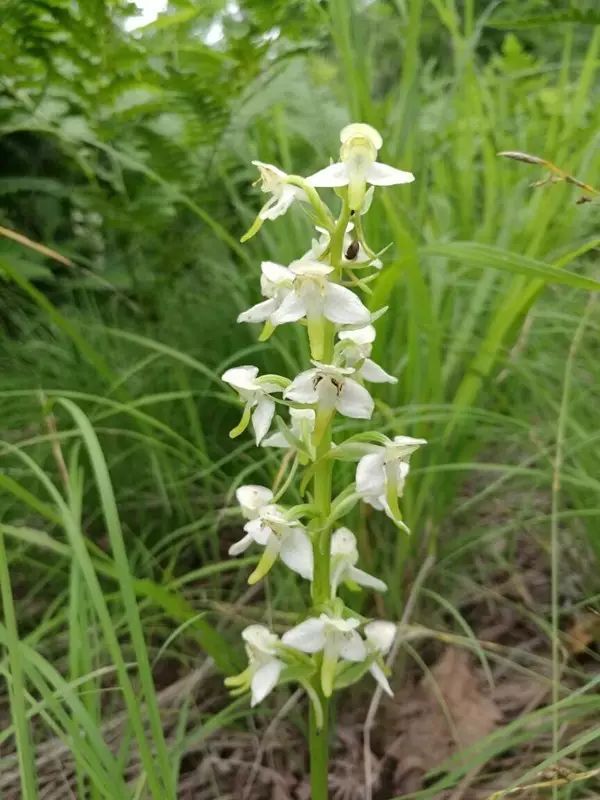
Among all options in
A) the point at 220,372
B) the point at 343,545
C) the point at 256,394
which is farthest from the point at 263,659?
the point at 220,372

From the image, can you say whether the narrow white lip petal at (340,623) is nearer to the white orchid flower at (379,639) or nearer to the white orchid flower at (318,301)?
the white orchid flower at (379,639)

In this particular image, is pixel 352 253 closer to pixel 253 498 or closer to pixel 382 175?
pixel 382 175

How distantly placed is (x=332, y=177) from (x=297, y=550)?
0.29 meters

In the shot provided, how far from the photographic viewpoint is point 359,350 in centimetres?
66

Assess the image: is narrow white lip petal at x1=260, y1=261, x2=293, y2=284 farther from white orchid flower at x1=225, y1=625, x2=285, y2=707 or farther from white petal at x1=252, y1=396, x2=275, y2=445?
white orchid flower at x1=225, y1=625, x2=285, y2=707

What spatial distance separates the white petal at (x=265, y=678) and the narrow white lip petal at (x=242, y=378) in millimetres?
228

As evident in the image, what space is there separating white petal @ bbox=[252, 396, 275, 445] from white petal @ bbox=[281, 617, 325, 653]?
15cm

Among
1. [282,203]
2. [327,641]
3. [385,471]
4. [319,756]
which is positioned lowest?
[319,756]

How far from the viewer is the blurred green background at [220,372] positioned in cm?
81

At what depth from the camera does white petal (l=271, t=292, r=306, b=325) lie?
1.98 ft

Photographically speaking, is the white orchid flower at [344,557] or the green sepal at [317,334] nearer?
the green sepal at [317,334]

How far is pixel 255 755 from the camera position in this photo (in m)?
0.90

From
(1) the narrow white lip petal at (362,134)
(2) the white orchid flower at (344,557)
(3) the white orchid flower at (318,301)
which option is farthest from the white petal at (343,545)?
(1) the narrow white lip petal at (362,134)

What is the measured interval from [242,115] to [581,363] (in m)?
0.90
